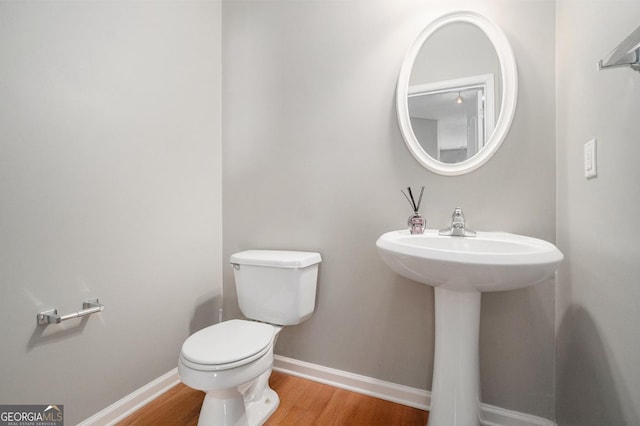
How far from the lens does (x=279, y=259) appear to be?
1.38m

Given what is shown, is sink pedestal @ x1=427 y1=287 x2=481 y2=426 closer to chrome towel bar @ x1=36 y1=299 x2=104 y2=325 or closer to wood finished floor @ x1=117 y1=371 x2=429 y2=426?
wood finished floor @ x1=117 y1=371 x2=429 y2=426

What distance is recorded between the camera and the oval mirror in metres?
1.21

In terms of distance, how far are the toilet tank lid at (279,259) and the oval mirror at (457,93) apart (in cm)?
73

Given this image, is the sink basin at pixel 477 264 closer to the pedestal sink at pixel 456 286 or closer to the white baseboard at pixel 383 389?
the pedestal sink at pixel 456 286

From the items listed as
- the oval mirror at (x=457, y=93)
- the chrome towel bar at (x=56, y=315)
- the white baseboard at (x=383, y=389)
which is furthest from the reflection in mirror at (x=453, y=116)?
the chrome towel bar at (x=56, y=315)

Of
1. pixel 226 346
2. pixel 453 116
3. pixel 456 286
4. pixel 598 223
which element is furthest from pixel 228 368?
pixel 453 116

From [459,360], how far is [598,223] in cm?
64

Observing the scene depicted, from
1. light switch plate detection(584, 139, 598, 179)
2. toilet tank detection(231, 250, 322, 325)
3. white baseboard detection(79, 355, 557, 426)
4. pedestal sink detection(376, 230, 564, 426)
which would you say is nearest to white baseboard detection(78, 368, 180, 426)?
white baseboard detection(79, 355, 557, 426)

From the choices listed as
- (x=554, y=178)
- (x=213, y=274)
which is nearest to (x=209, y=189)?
(x=213, y=274)

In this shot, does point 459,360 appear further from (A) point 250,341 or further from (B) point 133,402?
(B) point 133,402

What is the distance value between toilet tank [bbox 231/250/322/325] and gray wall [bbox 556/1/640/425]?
1.06 m

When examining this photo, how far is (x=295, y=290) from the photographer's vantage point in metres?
1.39

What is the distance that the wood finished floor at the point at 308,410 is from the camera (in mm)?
1256

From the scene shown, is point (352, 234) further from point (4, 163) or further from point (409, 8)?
point (4, 163)
